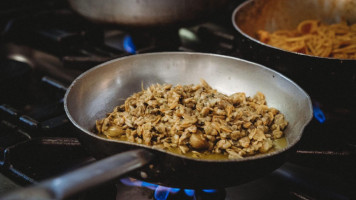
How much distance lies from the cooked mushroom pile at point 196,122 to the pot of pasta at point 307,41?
5.5 inches

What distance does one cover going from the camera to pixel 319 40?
1.21 metres

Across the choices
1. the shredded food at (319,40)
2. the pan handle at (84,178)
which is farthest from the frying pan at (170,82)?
the shredded food at (319,40)

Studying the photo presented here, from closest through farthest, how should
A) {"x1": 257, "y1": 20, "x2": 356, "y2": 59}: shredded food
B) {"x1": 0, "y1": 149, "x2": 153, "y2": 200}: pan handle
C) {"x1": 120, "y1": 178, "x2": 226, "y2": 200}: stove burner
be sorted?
{"x1": 0, "y1": 149, "x2": 153, "y2": 200}: pan handle → {"x1": 120, "y1": 178, "x2": 226, "y2": 200}: stove burner → {"x1": 257, "y1": 20, "x2": 356, "y2": 59}: shredded food

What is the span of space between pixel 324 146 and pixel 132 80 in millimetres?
652

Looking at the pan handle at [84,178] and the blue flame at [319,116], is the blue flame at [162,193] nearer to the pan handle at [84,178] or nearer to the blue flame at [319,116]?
the pan handle at [84,178]

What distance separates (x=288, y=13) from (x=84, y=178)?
1.32 metres

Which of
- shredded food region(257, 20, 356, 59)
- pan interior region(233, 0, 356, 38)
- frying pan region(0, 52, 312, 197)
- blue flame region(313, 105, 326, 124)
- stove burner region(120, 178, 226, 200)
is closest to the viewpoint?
frying pan region(0, 52, 312, 197)

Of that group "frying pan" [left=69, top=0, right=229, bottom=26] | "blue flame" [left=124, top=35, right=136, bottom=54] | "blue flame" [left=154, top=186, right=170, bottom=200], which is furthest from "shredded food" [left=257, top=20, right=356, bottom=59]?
"blue flame" [left=154, top=186, right=170, bottom=200]

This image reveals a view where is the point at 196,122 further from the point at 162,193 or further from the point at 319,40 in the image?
the point at 319,40

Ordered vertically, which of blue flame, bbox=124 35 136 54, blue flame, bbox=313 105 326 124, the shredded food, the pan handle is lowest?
blue flame, bbox=313 105 326 124

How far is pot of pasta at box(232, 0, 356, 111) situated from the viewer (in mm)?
896

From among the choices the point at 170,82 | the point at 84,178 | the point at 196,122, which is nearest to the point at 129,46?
the point at 170,82

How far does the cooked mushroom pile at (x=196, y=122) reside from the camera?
0.80 m

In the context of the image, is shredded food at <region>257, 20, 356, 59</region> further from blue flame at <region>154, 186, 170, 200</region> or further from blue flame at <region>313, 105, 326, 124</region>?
blue flame at <region>154, 186, 170, 200</region>
